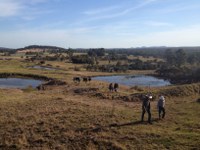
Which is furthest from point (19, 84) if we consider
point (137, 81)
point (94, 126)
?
point (94, 126)

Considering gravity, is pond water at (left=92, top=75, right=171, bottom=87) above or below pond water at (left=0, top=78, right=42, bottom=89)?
below

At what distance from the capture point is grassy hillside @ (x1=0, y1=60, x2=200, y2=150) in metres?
24.2

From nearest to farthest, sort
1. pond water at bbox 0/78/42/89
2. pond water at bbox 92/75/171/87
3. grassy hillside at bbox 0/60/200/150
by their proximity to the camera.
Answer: grassy hillside at bbox 0/60/200/150, pond water at bbox 0/78/42/89, pond water at bbox 92/75/171/87

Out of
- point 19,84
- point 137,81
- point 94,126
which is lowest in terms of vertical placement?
point 137,81

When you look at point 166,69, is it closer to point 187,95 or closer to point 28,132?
point 187,95

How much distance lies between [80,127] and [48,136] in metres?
2.83

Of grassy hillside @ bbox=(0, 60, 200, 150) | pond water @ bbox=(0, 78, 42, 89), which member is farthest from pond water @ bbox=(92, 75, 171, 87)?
grassy hillside @ bbox=(0, 60, 200, 150)

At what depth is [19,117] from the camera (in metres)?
31.6

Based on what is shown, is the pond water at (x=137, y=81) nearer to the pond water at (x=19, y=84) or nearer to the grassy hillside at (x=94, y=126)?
the pond water at (x=19, y=84)

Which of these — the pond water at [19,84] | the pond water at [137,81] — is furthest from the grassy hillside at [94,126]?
the pond water at [137,81]

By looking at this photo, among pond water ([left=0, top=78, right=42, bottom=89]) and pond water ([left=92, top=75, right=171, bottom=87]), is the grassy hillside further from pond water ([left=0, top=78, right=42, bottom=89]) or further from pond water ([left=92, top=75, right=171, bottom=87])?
pond water ([left=92, top=75, right=171, bottom=87])

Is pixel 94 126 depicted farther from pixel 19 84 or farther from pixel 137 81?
pixel 137 81

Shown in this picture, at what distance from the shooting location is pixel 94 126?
2766 cm

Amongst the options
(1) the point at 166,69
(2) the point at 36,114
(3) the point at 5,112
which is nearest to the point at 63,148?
(2) the point at 36,114
